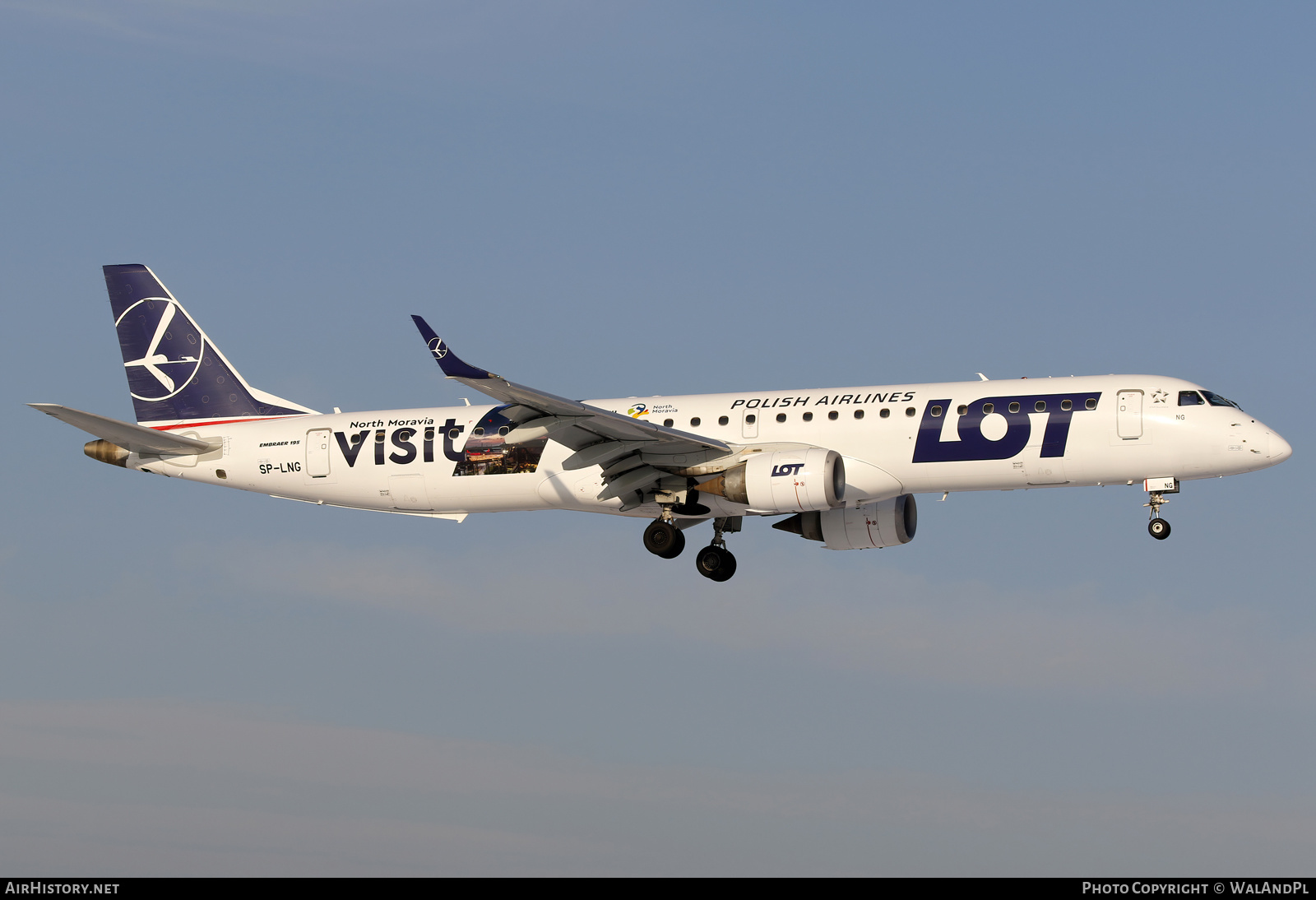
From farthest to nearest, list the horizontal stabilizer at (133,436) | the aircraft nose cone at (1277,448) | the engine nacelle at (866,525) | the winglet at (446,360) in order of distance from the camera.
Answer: the engine nacelle at (866,525) → the horizontal stabilizer at (133,436) → the aircraft nose cone at (1277,448) → the winglet at (446,360)

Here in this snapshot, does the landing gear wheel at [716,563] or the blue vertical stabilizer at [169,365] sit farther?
the blue vertical stabilizer at [169,365]

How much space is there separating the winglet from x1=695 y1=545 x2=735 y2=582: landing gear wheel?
12031 millimetres

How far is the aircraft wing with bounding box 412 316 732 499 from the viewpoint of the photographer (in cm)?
3778

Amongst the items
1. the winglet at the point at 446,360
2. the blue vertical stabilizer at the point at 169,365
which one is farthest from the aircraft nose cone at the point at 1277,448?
the blue vertical stabilizer at the point at 169,365

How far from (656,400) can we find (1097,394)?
12213mm

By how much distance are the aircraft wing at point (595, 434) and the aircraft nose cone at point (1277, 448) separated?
14049 mm

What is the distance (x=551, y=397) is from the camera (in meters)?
38.9

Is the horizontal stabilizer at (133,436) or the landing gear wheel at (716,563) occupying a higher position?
the horizontal stabilizer at (133,436)

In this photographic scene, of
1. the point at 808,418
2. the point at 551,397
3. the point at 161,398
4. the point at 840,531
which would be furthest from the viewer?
the point at 161,398

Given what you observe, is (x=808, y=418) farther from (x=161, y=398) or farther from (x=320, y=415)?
(x=161, y=398)

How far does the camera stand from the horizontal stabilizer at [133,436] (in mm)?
42469

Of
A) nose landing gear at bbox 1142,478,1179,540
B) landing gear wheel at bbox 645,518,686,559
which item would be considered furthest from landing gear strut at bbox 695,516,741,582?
nose landing gear at bbox 1142,478,1179,540

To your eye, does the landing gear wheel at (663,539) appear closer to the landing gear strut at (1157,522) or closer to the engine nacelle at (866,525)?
the engine nacelle at (866,525)

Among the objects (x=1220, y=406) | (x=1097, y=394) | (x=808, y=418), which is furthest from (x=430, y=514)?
(x=1220, y=406)
